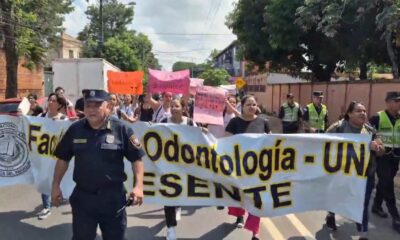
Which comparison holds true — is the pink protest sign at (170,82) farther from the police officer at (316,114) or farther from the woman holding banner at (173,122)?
the police officer at (316,114)

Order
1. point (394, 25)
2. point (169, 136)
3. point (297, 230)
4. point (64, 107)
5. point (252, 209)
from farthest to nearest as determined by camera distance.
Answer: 1. point (394, 25)
2. point (64, 107)
3. point (297, 230)
4. point (169, 136)
5. point (252, 209)

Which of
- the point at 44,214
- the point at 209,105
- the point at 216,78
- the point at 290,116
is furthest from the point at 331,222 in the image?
the point at 216,78

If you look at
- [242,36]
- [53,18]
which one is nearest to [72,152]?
[242,36]

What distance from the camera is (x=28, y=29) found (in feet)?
93.7

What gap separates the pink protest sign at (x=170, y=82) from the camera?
27.5ft

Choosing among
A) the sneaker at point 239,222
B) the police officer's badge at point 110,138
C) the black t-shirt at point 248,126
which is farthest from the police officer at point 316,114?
the police officer's badge at point 110,138

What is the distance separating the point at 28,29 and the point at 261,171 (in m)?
26.6

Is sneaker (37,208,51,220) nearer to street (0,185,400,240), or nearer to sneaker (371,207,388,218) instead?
street (0,185,400,240)

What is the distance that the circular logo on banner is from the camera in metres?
6.28

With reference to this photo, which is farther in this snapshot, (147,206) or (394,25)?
(394,25)

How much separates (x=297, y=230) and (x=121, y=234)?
2.79 metres

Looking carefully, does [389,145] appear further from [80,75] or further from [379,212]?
[80,75]

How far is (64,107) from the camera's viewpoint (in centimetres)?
684

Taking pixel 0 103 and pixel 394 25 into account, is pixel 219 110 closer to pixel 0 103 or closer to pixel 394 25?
pixel 394 25
